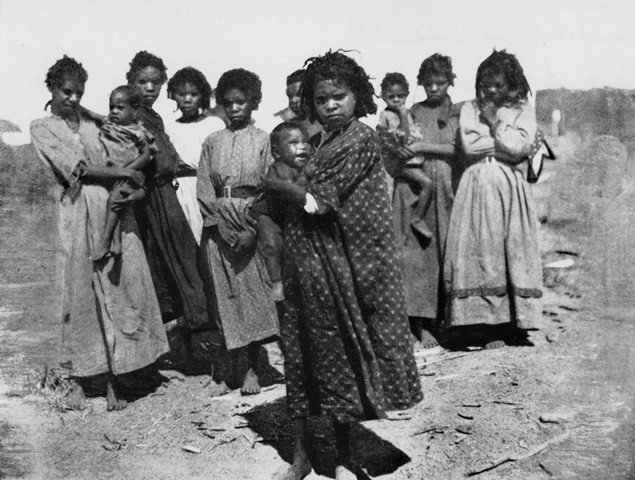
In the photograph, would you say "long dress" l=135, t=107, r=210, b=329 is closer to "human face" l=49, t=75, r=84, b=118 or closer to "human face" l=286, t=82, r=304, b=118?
"human face" l=49, t=75, r=84, b=118

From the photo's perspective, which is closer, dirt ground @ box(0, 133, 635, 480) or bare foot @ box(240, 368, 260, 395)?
dirt ground @ box(0, 133, 635, 480)

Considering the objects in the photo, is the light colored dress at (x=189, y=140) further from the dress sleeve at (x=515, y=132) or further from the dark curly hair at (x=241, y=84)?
the dress sleeve at (x=515, y=132)

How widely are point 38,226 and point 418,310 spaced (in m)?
3.27

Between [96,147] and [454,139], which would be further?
[454,139]

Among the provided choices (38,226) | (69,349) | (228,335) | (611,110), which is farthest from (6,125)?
(611,110)

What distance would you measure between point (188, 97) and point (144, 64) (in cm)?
42

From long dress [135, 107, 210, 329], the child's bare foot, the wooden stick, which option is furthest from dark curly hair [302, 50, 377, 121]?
the wooden stick

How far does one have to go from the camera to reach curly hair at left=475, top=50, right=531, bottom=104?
20.3 feet

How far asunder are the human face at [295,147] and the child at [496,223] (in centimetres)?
186

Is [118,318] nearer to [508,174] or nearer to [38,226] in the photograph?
[38,226]

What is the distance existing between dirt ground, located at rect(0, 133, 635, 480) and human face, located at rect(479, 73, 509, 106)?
1822 millimetres

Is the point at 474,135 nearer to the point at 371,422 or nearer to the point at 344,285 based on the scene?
the point at 371,422

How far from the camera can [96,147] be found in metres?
5.70

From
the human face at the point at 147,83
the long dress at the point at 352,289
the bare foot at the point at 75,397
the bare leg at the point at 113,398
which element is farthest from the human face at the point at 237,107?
the bare foot at the point at 75,397
